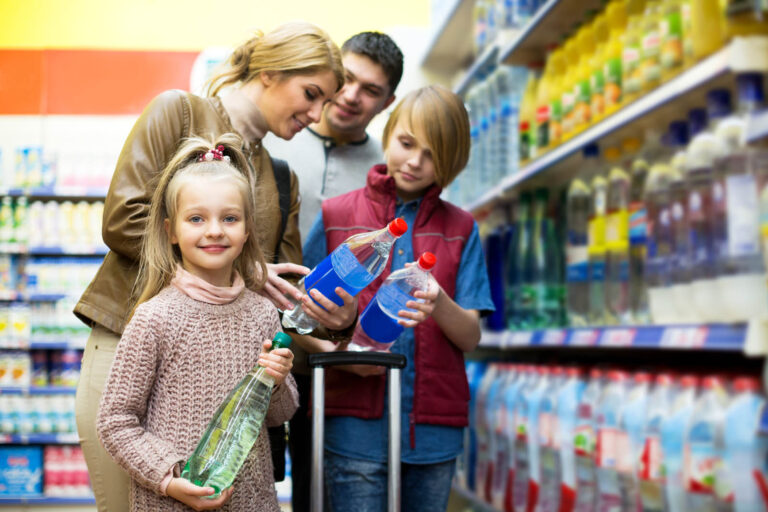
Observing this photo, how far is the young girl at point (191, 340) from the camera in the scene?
59.3 inches

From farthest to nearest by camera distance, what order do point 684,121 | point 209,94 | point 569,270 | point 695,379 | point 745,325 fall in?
point 569,270 → point 209,94 → point 684,121 → point 695,379 → point 745,325

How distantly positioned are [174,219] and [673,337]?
1.04m

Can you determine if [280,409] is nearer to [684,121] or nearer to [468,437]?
[684,121]

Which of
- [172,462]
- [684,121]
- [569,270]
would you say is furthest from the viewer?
[569,270]

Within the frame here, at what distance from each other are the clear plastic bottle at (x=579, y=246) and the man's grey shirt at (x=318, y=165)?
0.70 m

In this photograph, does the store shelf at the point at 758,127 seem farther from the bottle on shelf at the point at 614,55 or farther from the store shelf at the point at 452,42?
the store shelf at the point at 452,42

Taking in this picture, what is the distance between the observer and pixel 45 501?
582 centimetres

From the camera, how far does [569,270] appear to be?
235 centimetres

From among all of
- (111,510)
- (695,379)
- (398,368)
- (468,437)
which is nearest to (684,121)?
(695,379)

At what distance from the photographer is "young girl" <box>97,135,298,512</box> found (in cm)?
151

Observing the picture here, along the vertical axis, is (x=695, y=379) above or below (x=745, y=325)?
below

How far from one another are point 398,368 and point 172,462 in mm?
588

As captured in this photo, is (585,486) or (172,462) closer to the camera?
(172,462)

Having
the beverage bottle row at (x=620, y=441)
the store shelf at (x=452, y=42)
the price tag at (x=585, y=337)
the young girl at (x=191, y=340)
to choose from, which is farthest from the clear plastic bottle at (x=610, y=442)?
the store shelf at (x=452, y=42)
